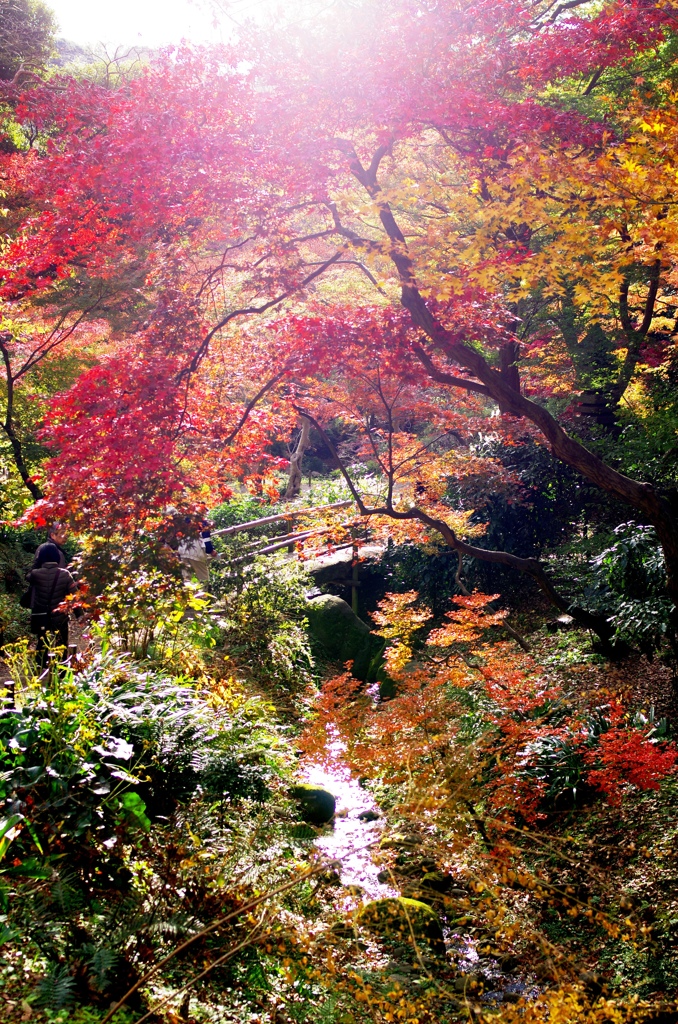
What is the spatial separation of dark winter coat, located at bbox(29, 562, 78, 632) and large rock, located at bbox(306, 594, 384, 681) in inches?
130

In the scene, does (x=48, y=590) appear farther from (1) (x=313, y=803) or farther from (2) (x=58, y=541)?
(1) (x=313, y=803)

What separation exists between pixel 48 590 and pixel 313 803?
3.10m

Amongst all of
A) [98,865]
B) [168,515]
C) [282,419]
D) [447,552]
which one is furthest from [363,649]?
[98,865]

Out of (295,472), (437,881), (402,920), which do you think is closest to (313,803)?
(437,881)

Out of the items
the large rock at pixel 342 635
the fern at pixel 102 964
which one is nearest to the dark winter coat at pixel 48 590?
the large rock at pixel 342 635

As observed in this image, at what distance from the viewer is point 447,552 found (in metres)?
10.3

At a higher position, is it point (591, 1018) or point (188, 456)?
point (188, 456)

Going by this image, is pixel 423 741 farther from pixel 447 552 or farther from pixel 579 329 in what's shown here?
pixel 579 329

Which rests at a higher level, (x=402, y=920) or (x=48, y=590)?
(x=48, y=590)

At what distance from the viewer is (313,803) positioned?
6.05 m

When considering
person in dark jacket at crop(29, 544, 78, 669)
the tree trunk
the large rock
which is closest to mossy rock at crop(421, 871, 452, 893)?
person in dark jacket at crop(29, 544, 78, 669)

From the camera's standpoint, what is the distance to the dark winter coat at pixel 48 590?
7008 millimetres

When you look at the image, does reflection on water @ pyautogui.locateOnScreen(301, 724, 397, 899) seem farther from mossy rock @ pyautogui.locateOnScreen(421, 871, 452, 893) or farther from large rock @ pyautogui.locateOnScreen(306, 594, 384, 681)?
large rock @ pyautogui.locateOnScreen(306, 594, 384, 681)

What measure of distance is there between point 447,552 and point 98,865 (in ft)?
23.9
